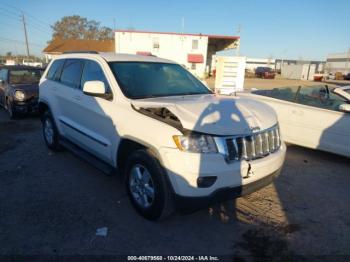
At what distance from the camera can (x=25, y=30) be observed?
4553 cm

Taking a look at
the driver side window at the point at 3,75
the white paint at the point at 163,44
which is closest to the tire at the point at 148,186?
the driver side window at the point at 3,75

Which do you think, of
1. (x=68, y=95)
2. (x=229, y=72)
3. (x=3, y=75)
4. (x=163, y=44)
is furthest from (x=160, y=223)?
(x=163, y=44)

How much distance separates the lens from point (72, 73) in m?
4.71

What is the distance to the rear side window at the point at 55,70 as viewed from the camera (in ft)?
17.1

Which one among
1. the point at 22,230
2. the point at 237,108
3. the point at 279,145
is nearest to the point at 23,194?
the point at 22,230

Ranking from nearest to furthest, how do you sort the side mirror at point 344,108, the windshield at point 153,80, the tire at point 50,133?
the windshield at point 153,80 < the side mirror at point 344,108 < the tire at point 50,133

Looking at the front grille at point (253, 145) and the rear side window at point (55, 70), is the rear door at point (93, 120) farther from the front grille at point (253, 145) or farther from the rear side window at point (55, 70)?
the front grille at point (253, 145)

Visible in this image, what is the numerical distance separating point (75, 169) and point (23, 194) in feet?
3.33

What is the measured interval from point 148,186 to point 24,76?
8267 millimetres

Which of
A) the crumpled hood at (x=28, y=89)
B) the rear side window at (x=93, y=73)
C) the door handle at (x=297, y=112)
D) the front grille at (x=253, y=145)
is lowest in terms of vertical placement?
the crumpled hood at (x=28, y=89)

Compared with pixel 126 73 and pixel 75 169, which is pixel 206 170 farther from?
pixel 75 169

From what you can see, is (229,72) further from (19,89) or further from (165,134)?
(165,134)

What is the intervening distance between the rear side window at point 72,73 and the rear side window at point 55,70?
0.21m

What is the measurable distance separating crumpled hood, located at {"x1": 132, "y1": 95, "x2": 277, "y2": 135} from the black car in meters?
6.38
